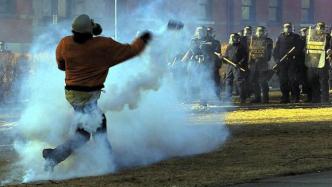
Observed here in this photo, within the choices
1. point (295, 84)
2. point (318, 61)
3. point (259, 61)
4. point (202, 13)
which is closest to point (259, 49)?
point (259, 61)

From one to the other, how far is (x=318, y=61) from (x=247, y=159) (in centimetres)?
969

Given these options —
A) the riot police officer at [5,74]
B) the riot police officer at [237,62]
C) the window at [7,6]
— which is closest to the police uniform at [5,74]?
the riot police officer at [5,74]

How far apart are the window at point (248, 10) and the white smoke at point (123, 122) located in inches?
1205

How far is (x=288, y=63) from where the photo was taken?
18.9 meters

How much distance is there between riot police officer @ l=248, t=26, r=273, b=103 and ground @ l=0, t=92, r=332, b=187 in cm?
443

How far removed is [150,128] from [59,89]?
1379mm

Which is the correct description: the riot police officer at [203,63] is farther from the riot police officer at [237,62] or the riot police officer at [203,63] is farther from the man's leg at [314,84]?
the man's leg at [314,84]

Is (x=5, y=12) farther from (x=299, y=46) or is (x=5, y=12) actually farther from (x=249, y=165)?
(x=249, y=165)

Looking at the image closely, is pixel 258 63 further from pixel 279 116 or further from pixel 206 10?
pixel 206 10

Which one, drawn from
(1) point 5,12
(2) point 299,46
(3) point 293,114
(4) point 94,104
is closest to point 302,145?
(4) point 94,104

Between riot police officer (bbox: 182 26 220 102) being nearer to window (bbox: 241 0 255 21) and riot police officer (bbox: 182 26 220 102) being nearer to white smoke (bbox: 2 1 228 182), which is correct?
white smoke (bbox: 2 1 228 182)

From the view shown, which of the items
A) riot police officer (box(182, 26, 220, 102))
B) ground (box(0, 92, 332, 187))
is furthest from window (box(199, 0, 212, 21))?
ground (box(0, 92, 332, 187))

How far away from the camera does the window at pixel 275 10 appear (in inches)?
1658

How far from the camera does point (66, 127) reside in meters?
8.89
